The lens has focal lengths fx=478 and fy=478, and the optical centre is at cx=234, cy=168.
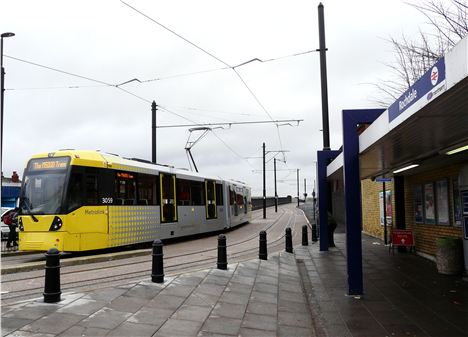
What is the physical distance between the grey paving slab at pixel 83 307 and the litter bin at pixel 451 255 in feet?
25.7

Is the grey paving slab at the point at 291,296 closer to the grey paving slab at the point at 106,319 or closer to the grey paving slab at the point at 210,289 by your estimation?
the grey paving slab at the point at 210,289

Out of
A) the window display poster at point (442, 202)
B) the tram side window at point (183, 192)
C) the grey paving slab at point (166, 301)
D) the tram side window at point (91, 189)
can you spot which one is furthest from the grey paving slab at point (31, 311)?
the tram side window at point (183, 192)

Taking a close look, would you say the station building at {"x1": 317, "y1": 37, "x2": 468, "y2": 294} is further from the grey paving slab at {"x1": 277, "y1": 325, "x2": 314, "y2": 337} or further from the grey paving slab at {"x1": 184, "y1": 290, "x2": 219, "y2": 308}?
the grey paving slab at {"x1": 184, "y1": 290, "x2": 219, "y2": 308}

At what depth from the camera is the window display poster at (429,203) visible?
13296 mm

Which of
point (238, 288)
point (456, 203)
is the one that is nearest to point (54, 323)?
point (238, 288)

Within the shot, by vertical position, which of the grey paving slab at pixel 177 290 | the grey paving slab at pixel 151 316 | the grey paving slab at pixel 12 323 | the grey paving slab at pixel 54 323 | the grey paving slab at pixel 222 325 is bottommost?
the grey paving slab at pixel 222 325

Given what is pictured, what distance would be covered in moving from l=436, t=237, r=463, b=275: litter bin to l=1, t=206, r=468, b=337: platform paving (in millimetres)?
314

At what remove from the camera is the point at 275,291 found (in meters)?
9.51

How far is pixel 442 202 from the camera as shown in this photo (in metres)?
12.6

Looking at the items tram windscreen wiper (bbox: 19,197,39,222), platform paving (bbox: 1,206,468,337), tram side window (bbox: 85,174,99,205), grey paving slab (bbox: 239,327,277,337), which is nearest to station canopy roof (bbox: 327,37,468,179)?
platform paving (bbox: 1,206,468,337)

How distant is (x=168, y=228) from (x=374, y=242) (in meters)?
8.49

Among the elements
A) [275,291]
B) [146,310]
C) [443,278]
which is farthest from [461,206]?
[146,310]

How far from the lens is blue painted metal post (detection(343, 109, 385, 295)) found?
9.27 m

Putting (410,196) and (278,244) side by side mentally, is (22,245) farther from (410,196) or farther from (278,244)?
(410,196)
